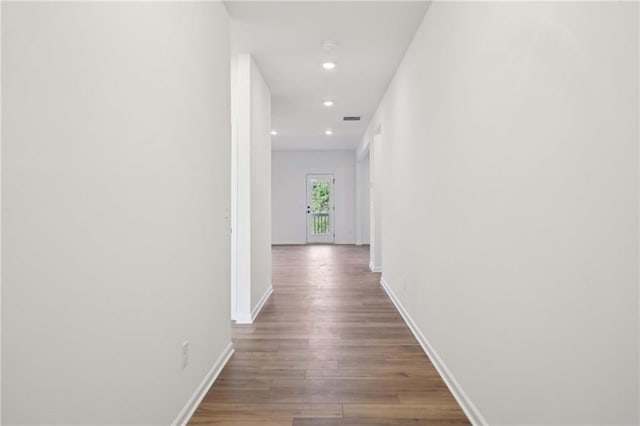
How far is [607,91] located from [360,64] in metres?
3.41

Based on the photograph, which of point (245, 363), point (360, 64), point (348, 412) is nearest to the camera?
point (348, 412)

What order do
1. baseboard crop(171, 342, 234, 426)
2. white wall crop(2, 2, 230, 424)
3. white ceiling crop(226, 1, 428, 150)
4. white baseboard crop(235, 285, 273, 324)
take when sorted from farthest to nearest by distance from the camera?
white baseboard crop(235, 285, 273, 324)
white ceiling crop(226, 1, 428, 150)
baseboard crop(171, 342, 234, 426)
white wall crop(2, 2, 230, 424)

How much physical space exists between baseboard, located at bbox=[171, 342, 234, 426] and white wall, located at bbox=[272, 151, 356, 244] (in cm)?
863

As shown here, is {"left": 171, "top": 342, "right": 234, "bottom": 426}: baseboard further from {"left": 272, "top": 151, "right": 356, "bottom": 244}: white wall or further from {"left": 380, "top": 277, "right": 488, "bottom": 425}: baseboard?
{"left": 272, "top": 151, "right": 356, "bottom": 244}: white wall

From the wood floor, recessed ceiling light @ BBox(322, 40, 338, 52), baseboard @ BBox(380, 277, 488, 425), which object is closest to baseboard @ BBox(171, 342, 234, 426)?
the wood floor

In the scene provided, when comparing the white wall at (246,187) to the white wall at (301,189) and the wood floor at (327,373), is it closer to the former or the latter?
the wood floor at (327,373)

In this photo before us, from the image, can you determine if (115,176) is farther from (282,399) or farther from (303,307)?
(303,307)

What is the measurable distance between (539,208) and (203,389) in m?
2.04

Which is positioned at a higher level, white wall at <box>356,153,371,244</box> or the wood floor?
white wall at <box>356,153,371,244</box>

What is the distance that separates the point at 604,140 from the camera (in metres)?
1.09

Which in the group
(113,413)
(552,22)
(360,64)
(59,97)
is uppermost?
(360,64)

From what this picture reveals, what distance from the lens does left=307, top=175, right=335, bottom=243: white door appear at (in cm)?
1166

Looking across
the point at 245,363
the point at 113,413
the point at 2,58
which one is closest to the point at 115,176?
the point at 2,58

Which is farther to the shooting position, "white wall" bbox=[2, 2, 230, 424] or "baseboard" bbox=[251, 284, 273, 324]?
"baseboard" bbox=[251, 284, 273, 324]
